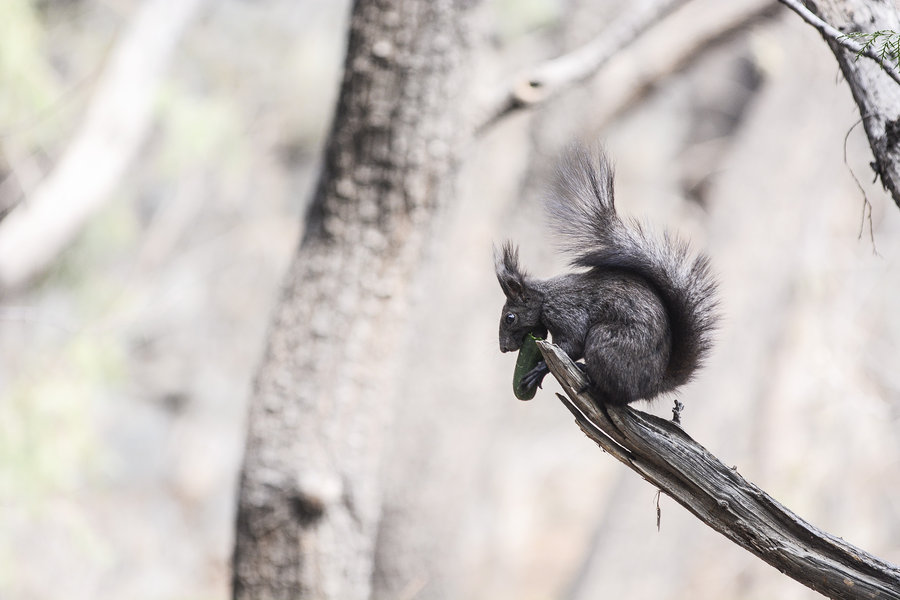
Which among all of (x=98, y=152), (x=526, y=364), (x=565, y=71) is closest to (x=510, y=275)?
(x=526, y=364)

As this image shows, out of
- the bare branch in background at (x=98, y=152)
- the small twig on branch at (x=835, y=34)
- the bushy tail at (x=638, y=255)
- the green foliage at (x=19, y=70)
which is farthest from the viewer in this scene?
the green foliage at (x=19, y=70)

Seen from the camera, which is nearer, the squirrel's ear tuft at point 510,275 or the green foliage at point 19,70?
the squirrel's ear tuft at point 510,275

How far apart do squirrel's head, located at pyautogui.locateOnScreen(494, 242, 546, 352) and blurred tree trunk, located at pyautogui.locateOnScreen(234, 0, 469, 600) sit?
1.24 metres

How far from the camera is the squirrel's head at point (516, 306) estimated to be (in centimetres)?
169

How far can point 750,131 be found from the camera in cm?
577

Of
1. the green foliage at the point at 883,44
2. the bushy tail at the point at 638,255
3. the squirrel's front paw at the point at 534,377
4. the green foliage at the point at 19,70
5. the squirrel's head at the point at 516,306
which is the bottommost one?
the squirrel's front paw at the point at 534,377

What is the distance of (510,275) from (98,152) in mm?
2512

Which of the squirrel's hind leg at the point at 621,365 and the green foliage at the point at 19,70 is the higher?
the green foliage at the point at 19,70

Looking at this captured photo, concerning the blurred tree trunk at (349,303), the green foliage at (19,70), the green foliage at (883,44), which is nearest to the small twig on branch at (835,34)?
the green foliage at (883,44)

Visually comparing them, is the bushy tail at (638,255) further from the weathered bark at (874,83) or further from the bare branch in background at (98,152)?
the bare branch in background at (98,152)

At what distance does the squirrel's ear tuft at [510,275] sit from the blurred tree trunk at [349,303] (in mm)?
1186

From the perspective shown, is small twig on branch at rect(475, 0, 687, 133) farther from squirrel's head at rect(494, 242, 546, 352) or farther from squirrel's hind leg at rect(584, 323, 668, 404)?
squirrel's hind leg at rect(584, 323, 668, 404)

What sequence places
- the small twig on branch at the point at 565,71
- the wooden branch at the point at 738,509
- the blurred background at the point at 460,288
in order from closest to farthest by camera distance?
the wooden branch at the point at 738,509
the small twig on branch at the point at 565,71
the blurred background at the point at 460,288

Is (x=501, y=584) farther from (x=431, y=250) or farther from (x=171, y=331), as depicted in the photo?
(x=431, y=250)
